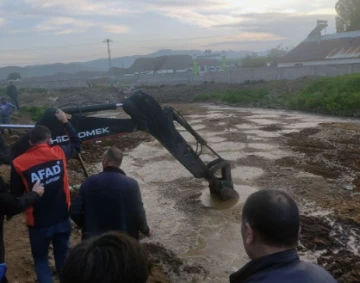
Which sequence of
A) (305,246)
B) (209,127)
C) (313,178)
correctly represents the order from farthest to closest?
(209,127) → (313,178) → (305,246)

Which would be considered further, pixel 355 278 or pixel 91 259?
pixel 355 278

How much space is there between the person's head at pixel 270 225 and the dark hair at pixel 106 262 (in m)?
0.61

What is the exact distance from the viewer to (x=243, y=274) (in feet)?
6.91

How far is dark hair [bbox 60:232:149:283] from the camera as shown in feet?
5.55

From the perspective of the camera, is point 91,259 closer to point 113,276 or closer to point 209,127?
point 113,276

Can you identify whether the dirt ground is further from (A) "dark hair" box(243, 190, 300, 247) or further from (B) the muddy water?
(A) "dark hair" box(243, 190, 300, 247)

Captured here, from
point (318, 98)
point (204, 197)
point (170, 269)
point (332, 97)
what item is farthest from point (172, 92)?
point (170, 269)

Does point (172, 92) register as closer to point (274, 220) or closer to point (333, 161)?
point (333, 161)

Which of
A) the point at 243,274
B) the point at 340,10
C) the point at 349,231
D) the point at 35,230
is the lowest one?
the point at 349,231

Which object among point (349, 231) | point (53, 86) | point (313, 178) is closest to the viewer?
point (349, 231)

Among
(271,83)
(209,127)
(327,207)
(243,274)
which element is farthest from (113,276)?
(271,83)

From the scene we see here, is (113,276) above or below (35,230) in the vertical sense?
above

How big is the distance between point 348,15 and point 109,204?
61475 mm

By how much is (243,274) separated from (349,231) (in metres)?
5.46
